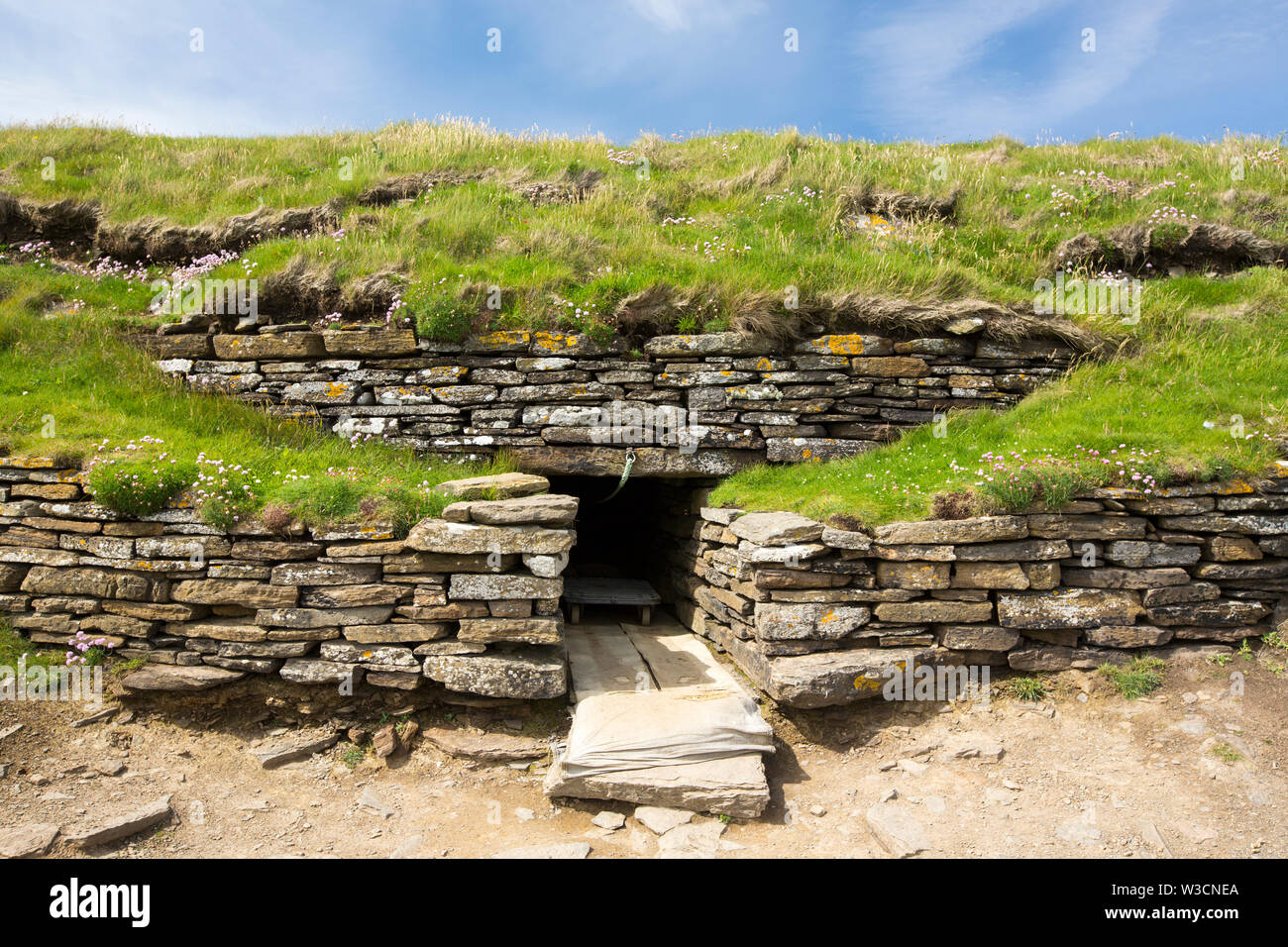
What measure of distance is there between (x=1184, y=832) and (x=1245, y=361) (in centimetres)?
545

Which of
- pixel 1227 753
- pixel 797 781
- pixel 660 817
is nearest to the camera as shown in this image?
pixel 660 817

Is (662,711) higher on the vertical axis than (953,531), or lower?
lower

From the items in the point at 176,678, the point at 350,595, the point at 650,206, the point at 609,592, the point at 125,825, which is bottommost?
the point at 125,825

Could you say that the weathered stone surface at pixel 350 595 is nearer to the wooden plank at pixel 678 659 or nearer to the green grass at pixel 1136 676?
the wooden plank at pixel 678 659

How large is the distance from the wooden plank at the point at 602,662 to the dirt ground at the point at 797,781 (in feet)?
1.80

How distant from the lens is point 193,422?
701 cm

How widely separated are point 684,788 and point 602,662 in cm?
198

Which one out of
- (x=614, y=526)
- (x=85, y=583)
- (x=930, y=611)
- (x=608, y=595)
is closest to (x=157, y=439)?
(x=85, y=583)

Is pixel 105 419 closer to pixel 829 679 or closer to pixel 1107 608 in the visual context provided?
pixel 829 679

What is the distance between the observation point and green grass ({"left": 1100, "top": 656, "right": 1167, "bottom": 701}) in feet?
19.4

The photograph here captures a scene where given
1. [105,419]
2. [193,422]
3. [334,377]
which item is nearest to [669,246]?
[334,377]

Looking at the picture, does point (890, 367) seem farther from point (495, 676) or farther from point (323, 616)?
point (323, 616)

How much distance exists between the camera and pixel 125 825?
4.55 meters

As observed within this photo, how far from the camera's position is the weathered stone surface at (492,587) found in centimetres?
582
